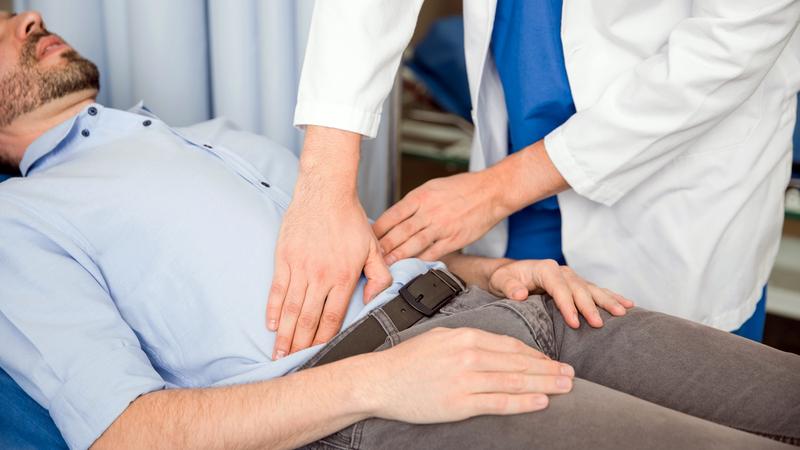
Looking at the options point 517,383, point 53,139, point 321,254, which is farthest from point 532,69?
point 53,139

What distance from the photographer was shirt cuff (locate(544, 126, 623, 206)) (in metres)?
1.35

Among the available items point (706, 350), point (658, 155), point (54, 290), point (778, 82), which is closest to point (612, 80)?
point (658, 155)

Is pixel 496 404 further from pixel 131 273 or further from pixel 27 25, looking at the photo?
pixel 27 25

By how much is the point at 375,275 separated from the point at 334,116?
28cm

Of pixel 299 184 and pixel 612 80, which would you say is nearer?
pixel 299 184

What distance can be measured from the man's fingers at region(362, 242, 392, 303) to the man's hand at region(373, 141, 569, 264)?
9 centimetres

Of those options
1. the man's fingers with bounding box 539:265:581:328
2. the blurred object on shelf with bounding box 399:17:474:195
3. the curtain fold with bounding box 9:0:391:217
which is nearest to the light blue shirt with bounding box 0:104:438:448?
the man's fingers with bounding box 539:265:581:328

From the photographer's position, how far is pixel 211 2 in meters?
1.67

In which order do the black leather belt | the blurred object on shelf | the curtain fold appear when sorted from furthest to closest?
the blurred object on shelf, the curtain fold, the black leather belt

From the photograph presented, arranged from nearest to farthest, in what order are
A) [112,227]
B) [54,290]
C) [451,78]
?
[54,290], [112,227], [451,78]

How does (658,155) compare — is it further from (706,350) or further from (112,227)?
(112,227)

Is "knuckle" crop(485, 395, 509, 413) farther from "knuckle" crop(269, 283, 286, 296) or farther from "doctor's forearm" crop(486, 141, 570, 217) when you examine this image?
"doctor's forearm" crop(486, 141, 570, 217)

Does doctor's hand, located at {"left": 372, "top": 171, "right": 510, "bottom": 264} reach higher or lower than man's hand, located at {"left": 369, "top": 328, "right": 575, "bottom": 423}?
higher

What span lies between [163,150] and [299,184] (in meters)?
0.28
